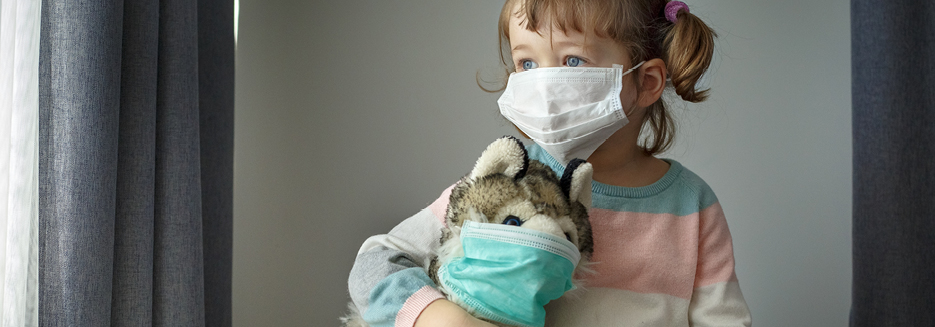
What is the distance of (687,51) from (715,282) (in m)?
0.34

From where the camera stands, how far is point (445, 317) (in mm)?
684

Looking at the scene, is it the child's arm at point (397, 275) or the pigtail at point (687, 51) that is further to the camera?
the pigtail at point (687, 51)

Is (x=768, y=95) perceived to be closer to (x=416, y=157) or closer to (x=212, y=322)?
(x=416, y=157)

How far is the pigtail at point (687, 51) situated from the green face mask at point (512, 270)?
1.12 feet

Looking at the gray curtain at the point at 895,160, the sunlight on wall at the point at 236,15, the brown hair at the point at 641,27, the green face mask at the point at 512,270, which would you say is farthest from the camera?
the sunlight on wall at the point at 236,15

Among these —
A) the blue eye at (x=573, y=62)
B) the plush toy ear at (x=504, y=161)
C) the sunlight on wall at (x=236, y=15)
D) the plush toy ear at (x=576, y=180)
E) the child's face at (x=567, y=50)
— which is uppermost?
the sunlight on wall at (x=236, y=15)

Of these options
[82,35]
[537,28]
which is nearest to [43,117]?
[82,35]

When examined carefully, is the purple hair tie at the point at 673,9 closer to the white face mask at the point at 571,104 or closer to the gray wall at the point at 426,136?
the white face mask at the point at 571,104

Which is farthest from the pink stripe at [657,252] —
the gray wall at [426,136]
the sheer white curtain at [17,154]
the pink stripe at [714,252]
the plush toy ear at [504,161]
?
the sheer white curtain at [17,154]

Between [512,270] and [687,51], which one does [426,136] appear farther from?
[512,270]

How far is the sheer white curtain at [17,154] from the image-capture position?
0.84 metres

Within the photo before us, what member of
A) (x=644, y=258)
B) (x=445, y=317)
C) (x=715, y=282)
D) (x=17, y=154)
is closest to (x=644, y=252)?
(x=644, y=258)

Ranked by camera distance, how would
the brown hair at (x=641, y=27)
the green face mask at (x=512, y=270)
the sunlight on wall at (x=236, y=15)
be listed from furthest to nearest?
the sunlight on wall at (x=236, y=15) → the brown hair at (x=641, y=27) → the green face mask at (x=512, y=270)

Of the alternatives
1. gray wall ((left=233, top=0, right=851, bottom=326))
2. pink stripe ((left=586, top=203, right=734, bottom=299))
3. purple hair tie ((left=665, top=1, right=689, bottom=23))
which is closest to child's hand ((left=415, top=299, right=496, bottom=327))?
pink stripe ((left=586, top=203, right=734, bottom=299))
